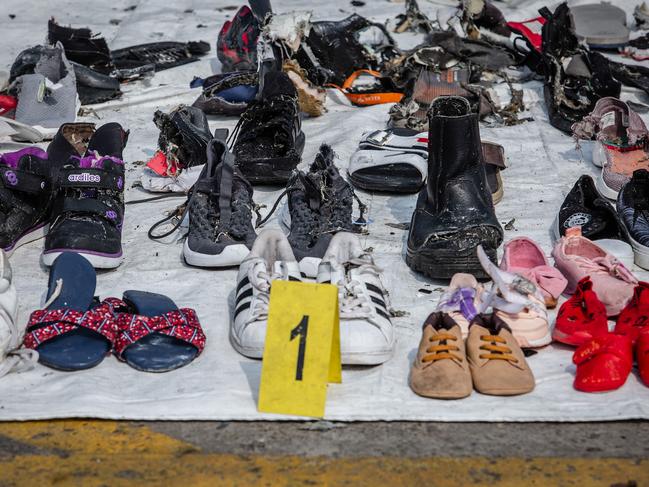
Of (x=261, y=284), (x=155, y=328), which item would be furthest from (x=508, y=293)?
(x=155, y=328)

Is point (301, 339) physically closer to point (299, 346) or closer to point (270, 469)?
point (299, 346)

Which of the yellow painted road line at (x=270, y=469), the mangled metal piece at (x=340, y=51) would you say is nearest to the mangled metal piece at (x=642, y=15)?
the mangled metal piece at (x=340, y=51)

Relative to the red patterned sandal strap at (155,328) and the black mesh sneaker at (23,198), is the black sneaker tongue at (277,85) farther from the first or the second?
the red patterned sandal strap at (155,328)

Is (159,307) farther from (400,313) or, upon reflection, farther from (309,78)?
(309,78)

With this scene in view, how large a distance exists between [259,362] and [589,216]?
132cm

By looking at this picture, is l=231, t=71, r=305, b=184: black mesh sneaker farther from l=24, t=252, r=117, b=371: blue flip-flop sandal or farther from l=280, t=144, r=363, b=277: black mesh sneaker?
l=24, t=252, r=117, b=371: blue flip-flop sandal

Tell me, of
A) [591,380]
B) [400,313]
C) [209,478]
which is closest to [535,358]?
[591,380]

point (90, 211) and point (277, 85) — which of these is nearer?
point (90, 211)

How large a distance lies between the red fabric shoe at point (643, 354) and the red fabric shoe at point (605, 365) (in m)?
0.02

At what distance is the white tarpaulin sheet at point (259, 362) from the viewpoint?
2055mm

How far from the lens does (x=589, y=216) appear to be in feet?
9.50

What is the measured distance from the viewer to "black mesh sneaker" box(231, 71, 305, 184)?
3.38 meters

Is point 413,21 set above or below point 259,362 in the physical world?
below

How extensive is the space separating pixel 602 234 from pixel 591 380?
0.88 m
